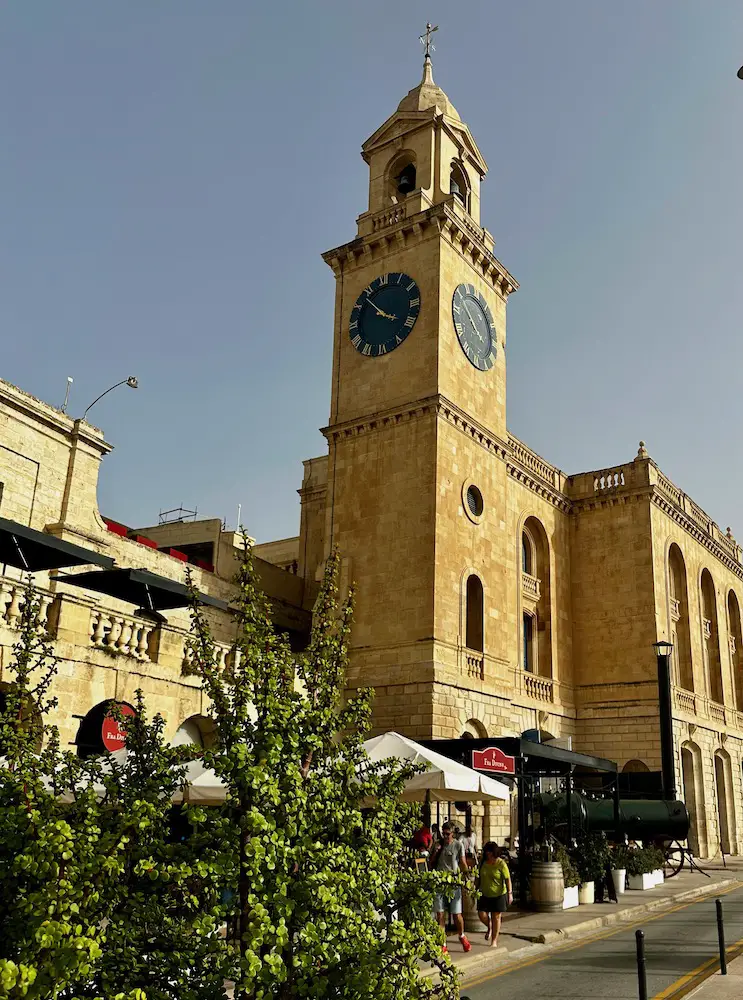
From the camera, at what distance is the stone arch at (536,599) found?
31.8 metres

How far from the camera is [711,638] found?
39.4m

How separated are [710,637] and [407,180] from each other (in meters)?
23.5

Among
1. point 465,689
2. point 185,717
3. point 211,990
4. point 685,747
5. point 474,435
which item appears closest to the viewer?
point 211,990

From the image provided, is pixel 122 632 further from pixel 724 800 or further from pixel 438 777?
pixel 724 800

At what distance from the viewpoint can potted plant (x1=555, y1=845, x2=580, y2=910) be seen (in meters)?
17.9

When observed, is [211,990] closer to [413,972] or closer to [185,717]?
[413,972]

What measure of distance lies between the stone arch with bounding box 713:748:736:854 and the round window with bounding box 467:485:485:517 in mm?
16932

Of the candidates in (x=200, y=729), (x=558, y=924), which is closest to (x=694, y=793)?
(x=558, y=924)

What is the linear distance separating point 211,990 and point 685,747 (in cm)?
3158

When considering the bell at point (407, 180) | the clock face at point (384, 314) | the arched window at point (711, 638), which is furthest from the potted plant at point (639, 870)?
the bell at point (407, 180)

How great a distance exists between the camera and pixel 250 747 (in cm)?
538

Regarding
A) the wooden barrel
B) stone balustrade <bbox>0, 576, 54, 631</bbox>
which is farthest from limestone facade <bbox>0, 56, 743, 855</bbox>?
the wooden barrel

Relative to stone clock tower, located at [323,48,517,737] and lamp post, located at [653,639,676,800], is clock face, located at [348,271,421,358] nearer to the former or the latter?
stone clock tower, located at [323,48,517,737]

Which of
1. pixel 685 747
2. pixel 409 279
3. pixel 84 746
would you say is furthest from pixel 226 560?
pixel 685 747
